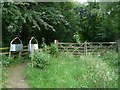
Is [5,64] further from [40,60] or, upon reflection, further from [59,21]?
[59,21]

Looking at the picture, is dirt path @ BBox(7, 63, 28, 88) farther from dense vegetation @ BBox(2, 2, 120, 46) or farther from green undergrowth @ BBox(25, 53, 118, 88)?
dense vegetation @ BBox(2, 2, 120, 46)

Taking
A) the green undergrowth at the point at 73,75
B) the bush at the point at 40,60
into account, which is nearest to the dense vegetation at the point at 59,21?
the bush at the point at 40,60

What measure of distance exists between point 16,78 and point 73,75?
236cm

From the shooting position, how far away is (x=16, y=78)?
988 centimetres

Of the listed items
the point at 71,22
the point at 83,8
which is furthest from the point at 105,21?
the point at 83,8

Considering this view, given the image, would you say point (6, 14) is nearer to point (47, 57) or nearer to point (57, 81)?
point (47, 57)

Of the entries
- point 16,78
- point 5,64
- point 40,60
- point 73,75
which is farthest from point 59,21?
point 16,78

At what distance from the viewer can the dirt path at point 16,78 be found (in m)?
8.84

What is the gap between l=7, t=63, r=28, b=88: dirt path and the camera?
884cm

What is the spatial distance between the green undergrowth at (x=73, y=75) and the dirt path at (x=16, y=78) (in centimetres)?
24

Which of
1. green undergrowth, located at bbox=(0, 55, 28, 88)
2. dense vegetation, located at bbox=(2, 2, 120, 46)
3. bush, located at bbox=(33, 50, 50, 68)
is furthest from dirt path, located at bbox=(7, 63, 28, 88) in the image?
dense vegetation, located at bbox=(2, 2, 120, 46)

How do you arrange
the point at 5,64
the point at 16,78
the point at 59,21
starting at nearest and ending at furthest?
the point at 16,78, the point at 5,64, the point at 59,21

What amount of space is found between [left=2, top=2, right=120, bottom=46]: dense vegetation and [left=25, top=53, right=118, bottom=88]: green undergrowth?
2.55m

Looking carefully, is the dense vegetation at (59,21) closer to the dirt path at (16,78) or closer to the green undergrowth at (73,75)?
the dirt path at (16,78)
